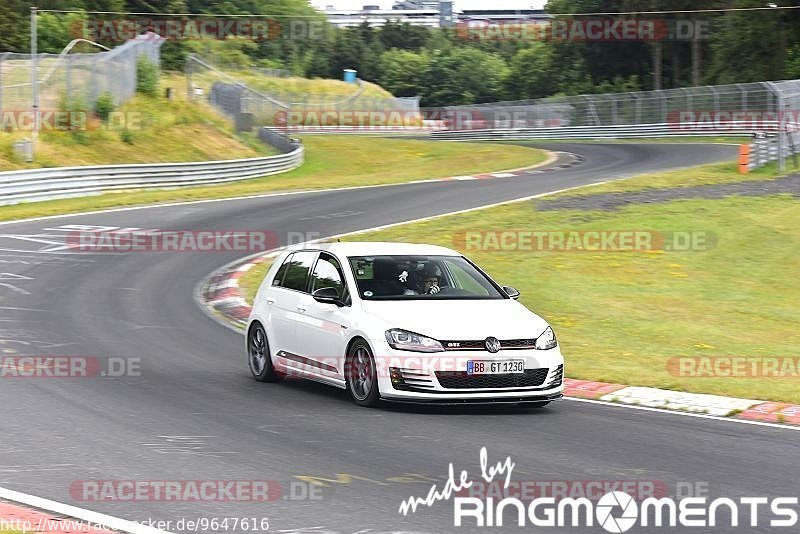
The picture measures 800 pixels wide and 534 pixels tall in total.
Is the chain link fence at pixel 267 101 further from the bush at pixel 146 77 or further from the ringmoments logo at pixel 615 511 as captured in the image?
the ringmoments logo at pixel 615 511

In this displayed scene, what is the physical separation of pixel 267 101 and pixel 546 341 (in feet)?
185

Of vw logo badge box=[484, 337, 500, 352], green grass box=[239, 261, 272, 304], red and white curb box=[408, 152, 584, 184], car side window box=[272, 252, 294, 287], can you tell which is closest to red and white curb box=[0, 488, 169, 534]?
vw logo badge box=[484, 337, 500, 352]

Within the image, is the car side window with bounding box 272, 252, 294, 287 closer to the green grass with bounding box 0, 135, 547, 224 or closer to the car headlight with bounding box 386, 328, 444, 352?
the car headlight with bounding box 386, 328, 444, 352

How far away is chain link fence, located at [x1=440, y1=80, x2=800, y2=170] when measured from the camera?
60750mm

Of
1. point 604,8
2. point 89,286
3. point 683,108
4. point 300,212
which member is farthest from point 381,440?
point 604,8

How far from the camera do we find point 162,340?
15.6 metres

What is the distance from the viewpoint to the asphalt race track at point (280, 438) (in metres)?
7.89

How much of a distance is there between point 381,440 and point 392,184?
31.3m

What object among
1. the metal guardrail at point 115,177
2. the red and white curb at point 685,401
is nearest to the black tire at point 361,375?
the red and white curb at point 685,401

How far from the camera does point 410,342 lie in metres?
10.9

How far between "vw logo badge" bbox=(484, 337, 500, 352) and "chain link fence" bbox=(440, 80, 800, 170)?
43657mm

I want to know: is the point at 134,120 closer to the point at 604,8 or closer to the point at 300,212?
the point at 300,212

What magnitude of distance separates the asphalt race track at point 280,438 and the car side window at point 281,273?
43.9 inches

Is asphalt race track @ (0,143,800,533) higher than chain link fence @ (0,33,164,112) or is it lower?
lower
